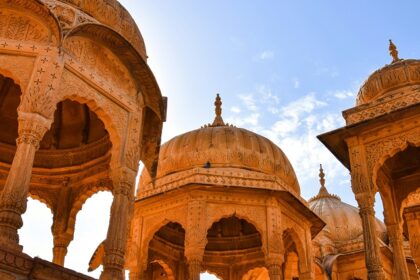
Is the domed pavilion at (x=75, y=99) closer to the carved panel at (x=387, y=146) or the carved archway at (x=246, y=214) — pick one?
the carved archway at (x=246, y=214)

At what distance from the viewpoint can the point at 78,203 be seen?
14.1m

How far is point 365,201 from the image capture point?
39.7 feet

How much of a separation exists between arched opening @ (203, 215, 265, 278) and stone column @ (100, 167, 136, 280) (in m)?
10.6

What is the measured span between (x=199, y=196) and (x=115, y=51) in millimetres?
6481

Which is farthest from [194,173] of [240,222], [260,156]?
[240,222]

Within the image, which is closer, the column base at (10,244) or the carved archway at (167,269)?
the column base at (10,244)

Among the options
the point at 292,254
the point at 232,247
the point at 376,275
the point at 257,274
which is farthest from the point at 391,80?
the point at 257,274

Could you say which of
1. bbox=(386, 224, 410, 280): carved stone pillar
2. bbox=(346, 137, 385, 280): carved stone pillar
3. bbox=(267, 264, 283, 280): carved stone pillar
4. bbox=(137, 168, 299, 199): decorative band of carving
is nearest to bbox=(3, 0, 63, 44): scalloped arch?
bbox=(137, 168, 299, 199): decorative band of carving

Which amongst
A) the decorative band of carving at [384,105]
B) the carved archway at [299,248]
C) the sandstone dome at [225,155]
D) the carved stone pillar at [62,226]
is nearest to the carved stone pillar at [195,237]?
the sandstone dome at [225,155]

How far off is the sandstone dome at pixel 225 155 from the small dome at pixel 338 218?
27.2 ft

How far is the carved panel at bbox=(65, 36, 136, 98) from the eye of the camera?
10.1 meters

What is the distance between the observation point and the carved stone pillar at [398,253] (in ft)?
40.7

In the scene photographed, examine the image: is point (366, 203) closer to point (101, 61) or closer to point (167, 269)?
point (101, 61)

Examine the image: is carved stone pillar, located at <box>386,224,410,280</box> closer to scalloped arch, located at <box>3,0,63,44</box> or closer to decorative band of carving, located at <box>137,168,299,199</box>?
decorative band of carving, located at <box>137,168,299,199</box>
